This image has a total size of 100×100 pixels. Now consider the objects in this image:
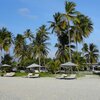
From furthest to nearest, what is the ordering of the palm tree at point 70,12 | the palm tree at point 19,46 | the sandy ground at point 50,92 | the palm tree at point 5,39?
1. the palm tree at point 19,46
2. the palm tree at point 5,39
3. the palm tree at point 70,12
4. the sandy ground at point 50,92

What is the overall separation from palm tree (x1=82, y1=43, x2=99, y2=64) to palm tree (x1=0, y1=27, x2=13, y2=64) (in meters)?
22.5

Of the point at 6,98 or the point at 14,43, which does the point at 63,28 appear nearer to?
the point at 14,43

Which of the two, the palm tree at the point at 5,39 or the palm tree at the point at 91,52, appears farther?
the palm tree at the point at 91,52

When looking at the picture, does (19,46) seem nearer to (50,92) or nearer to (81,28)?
(81,28)

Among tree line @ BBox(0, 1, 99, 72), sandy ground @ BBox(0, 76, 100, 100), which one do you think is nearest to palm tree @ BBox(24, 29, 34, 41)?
tree line @ BBox(0, 1, 99, 72)

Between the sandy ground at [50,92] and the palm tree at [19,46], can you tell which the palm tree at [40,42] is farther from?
the sandy ground at [50,92]

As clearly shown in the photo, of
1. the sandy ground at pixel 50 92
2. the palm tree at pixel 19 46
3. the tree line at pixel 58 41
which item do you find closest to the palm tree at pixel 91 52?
the tree line at pixel 58 41

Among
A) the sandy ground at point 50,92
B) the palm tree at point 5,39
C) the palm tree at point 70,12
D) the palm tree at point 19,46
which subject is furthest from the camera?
the palm tree at point 19,46

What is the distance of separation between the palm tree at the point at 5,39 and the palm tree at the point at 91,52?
22508 millimetres

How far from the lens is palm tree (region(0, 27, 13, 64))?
7081cm

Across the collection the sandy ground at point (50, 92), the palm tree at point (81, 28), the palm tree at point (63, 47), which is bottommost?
the sandy ground at point (50, 92)

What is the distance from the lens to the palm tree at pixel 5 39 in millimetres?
70812

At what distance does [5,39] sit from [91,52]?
25.2m

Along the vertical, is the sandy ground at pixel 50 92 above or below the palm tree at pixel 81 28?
below
